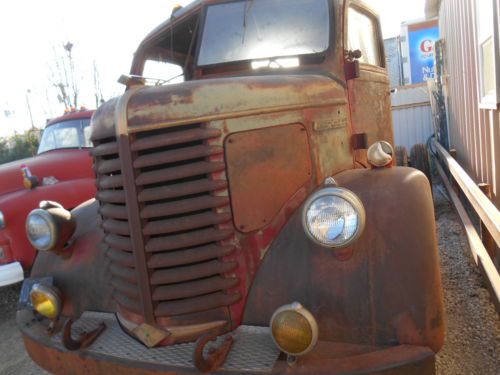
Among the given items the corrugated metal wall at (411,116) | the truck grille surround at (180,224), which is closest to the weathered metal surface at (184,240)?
the truck grille surround at (180,224)

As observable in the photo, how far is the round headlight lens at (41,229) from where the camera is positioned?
2.76 m

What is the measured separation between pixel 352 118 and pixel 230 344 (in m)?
1.75

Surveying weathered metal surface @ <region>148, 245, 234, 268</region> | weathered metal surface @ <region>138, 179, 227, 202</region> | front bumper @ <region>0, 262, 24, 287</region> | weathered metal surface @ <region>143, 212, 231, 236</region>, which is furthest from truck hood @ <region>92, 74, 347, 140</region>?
front bumper @ <region>0, 262, 24, 287</region>

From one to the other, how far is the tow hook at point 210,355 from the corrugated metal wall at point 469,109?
3313 mm

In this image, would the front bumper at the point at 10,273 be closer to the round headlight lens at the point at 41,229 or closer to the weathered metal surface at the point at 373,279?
the round headlight lens at the point at 41,229

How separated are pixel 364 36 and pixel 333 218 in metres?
2.30

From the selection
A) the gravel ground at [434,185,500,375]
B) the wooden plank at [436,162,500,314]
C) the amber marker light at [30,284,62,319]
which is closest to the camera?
the amber marker light at [30,284,62,319]

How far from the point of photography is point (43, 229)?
9.11 ft

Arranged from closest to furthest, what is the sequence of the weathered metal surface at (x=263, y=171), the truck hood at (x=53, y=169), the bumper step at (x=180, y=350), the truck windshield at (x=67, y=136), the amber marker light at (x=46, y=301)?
the bumper step at (x=180, y=350)
the weathered metal surface at (x=263, y=171)
the amber marker light at (x=46, y=301)
the truck hood at (x=53, y=169)
the truck windshield at (x=67, y=136)

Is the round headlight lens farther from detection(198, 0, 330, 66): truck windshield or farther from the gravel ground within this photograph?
the gravel ground

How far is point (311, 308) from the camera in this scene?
208 cm

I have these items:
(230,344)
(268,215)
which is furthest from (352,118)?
(230,344)

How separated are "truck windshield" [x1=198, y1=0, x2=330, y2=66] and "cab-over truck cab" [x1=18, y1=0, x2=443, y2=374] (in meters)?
0.49

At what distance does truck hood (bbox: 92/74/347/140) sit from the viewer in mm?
2207
